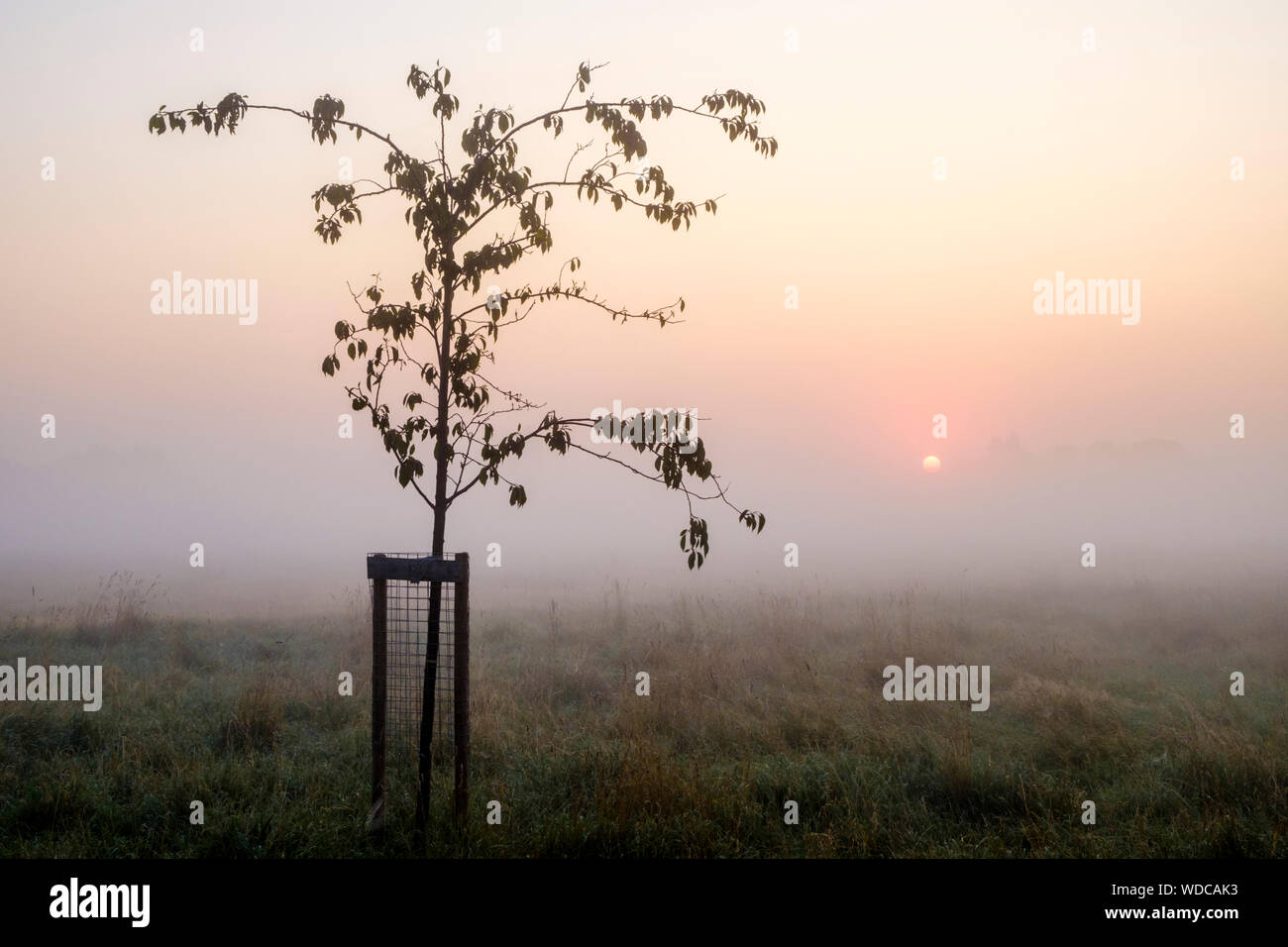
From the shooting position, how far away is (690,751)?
27.0ft

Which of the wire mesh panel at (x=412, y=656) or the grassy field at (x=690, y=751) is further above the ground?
the wire mesh panel at (x=412, y=656)

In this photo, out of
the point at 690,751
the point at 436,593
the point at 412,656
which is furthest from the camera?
the point at 690,751

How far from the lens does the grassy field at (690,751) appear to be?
5938 mm

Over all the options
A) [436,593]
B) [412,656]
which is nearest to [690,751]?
[412,656]

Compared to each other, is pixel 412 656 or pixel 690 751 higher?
pixel 412 656

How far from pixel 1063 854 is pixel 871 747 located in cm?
232

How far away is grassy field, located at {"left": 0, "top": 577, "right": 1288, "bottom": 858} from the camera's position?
594 centimetres

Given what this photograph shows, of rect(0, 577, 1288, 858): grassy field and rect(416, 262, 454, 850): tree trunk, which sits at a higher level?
rect(416, 262, 454, 850): tree trunk

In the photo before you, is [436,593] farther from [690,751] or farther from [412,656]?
[690,751]

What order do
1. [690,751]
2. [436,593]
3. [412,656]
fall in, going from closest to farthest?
[436,593]
[412,656]
[690,751]

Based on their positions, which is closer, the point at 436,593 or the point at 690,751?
the point at 436,593

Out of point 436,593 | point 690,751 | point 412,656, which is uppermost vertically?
point 436,593

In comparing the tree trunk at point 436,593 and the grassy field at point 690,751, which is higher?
the tree trunk at point 436,593
